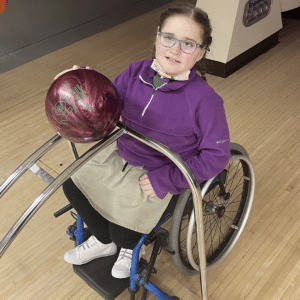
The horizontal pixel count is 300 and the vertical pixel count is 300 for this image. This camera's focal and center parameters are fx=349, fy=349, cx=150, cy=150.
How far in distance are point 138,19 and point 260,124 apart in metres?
2.74

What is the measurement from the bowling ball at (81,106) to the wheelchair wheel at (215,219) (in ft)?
1.68

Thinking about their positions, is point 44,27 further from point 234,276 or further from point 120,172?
point 234,276

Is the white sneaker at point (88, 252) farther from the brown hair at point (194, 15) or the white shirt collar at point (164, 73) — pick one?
the brown hair at point (194, 15)

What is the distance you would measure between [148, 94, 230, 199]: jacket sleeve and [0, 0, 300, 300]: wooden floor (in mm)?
626

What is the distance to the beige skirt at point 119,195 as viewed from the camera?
4.13ft

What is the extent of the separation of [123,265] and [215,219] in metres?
0.58

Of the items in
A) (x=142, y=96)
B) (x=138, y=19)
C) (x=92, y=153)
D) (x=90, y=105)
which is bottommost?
(x=138, y=19)

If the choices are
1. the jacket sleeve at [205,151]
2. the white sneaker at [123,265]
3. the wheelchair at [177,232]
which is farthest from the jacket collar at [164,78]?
the white sneaker at [123,265]

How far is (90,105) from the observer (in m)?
0.87

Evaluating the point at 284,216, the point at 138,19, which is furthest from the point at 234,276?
the point at 138,19

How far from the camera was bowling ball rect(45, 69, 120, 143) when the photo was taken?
0.86 metres

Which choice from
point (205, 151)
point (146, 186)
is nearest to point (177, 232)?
point (146, 186)

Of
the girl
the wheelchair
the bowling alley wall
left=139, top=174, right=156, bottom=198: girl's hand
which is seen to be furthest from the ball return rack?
the bowling alley wall

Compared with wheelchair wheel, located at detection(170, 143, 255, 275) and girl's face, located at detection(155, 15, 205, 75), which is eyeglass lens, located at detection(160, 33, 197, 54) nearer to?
girl's face, located at detection(155, 15, 205, 75)
